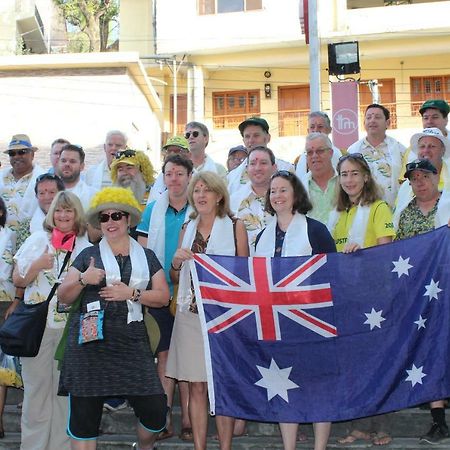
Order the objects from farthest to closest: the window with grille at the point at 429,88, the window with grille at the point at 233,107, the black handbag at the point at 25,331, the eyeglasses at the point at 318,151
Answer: the window with grille at the point at 233,107 → the window with grille at the point at 429,88 → the eyeglasses at the point at 318,151 → the black handbag at the point at 25,331

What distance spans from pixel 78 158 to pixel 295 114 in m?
18.5

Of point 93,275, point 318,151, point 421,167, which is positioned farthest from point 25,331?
point 421,167

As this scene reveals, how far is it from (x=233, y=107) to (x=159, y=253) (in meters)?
20.5

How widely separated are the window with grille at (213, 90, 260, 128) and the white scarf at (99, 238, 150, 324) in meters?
20.8

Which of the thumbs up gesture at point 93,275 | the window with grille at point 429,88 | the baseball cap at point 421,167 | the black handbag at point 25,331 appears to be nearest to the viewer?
the thumbs up gesture at point 93,275

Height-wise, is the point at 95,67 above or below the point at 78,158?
above

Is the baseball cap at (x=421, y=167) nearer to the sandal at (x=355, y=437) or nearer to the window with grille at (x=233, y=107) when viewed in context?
the sandal at (x=355, y=437)

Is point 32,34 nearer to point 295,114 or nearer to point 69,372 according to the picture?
point 295,114

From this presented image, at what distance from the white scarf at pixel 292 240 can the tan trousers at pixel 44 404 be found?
65.8 inches

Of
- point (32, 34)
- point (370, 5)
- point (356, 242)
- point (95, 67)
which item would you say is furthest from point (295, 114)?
point (356, 242)

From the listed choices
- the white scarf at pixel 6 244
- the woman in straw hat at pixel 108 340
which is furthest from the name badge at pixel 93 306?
the white scarf at pixel 6 244

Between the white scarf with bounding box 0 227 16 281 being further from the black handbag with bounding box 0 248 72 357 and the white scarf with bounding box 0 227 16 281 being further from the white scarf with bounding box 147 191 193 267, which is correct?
the white scarf with bounding box 147 191 193 267

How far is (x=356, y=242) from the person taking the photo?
5.25m

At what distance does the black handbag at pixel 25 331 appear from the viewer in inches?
195
